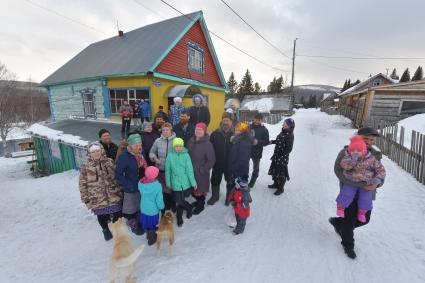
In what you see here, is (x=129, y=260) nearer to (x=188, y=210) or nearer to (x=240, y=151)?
(x=188, y=210)

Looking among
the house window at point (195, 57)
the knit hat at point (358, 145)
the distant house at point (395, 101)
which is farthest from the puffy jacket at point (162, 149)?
the distant house at point (395, 101)

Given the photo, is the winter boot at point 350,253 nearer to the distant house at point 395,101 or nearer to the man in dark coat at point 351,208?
the man in dark coat at point 351,208

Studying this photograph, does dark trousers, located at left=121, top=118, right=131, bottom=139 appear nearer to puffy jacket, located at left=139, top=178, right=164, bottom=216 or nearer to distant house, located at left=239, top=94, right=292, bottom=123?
puffy jacket, located at left=139, top=178, right=164, bottom=216

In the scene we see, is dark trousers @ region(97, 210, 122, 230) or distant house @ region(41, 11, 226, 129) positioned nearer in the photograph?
dark trousers @ region(97, 210, 122, 230)

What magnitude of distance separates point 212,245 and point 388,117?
57.2 feet

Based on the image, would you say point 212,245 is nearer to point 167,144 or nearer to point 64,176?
point 167,144

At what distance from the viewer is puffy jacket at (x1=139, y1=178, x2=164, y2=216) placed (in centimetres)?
306

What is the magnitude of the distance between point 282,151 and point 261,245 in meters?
2.26

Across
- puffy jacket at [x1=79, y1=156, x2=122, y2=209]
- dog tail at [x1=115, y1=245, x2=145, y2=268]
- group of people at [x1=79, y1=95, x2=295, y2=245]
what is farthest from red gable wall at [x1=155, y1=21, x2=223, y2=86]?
dog tail at [x1=115, y1=245, x2=145, y2=268]

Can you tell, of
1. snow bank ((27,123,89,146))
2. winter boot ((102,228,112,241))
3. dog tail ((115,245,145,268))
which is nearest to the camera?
dog tail ((115,245,145,268))

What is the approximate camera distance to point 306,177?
612 cm

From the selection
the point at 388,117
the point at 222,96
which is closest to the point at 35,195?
the point at 222,96

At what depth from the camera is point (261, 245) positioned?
10.6ft

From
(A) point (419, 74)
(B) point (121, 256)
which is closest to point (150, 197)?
(B) point (121, 256)
